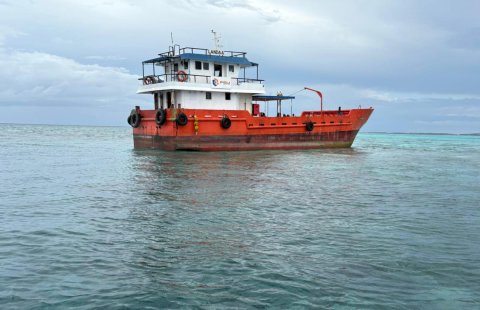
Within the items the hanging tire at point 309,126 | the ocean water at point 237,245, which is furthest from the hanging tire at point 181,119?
the ocean water at point 237,245

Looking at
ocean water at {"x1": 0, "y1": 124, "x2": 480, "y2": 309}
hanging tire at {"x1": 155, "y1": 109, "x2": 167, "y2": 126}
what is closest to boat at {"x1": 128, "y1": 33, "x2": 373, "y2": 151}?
hanging tire at {"x1": 155, "y1": 109, "x2": 167, "y2": 126}

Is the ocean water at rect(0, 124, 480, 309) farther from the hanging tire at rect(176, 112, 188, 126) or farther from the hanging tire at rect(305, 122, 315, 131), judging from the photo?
the hanging tire at rect(305, 122, 315, 131)

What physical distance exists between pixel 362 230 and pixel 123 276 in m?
4.75

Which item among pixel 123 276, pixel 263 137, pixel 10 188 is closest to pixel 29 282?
pixel 123 276

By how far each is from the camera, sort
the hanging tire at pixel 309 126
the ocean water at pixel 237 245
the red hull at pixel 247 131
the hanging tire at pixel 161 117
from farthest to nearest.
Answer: the hanging tire at pixel 309 126, the hanging tire at pixel 161 117, the red hull at pixel 247 131, the ocean water at pixel 237 245

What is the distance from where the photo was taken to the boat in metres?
27.2

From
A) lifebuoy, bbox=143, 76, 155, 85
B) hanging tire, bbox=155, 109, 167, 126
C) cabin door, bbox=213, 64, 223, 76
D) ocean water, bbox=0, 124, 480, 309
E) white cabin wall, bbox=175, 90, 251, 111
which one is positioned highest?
cabin door, bbox=213, 64, 223, 76

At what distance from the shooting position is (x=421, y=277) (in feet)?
19.8

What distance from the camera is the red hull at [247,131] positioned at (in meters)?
27.1

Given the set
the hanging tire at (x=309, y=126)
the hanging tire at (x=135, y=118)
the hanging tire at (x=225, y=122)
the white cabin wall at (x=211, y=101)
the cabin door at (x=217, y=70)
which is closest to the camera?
the hanging tire at (x=225, y=122)

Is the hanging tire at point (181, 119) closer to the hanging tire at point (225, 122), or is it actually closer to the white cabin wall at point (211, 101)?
the white cabin wall at point (211, 101)

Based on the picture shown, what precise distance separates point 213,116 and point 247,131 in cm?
268

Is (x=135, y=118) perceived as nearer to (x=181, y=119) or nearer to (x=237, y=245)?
(x=181, y=119)

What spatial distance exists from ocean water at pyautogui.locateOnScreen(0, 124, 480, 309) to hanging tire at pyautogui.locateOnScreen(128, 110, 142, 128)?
50.7 feet
